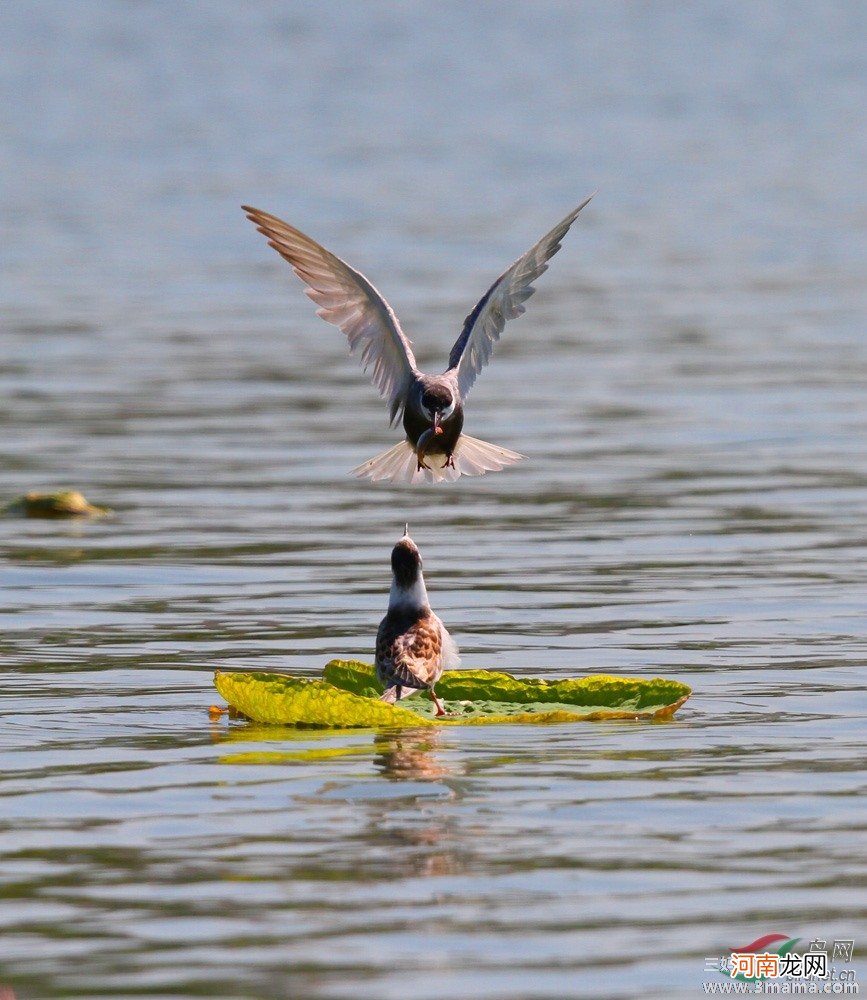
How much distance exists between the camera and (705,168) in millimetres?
60250

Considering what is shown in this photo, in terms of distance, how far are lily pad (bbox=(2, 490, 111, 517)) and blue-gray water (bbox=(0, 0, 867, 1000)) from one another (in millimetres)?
186

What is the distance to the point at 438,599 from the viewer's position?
15102 millimetres

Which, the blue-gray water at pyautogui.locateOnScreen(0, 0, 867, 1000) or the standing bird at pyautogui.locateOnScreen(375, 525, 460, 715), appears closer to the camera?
the blue-gray water at pyautogui.locateOnScreen(0, 0, 867, 1000)

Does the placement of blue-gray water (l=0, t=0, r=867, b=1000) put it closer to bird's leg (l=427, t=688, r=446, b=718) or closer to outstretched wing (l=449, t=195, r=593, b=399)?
bird's leg (l=427, t=688, r=446, b=718)

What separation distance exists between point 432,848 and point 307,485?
34.2 feet

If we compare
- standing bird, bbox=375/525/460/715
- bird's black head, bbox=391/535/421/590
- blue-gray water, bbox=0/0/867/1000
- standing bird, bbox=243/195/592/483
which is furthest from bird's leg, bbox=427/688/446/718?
standing bird, bbox=243/195/592/483

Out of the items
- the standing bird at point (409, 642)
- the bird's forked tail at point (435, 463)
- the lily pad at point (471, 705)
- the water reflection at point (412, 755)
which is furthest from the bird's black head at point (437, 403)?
the water reflection at point (412, 755)

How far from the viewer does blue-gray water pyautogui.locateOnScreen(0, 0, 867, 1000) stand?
8188 millimetres

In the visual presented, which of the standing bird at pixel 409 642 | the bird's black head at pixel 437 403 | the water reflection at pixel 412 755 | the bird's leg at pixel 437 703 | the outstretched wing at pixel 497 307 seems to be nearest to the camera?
the water reflection at pixel 412 755

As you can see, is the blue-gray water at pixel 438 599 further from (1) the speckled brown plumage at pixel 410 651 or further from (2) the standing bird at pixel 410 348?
(2) the standing bird at pixel 410 348

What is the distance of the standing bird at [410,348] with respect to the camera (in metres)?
13.7

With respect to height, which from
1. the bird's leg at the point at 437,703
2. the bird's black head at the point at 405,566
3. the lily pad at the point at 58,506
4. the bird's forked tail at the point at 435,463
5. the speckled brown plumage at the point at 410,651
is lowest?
the bird's leg at the point at 437,703

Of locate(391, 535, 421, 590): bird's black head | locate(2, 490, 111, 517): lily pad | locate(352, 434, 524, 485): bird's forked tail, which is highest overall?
locate(352, 434, 524, 485): bird's forked tail

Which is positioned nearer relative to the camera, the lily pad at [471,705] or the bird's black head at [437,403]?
the lily pad at [471,705]
